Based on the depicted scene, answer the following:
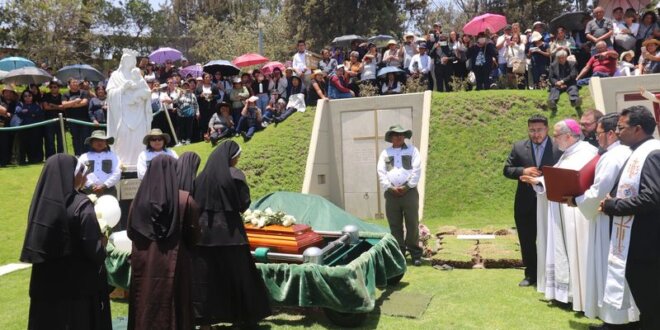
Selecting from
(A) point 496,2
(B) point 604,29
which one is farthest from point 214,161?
(A) point 496,2

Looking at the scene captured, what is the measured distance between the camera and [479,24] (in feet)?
48.3

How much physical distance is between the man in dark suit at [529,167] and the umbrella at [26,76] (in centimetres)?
1320

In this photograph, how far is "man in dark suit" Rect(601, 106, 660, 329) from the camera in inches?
158

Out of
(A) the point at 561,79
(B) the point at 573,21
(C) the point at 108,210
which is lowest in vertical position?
(C) the point at 108,210

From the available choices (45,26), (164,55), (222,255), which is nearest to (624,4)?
(164,55)

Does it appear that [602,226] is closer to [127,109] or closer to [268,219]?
[268,219]

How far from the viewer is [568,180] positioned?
4.73 m

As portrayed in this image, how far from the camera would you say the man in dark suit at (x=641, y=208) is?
4.00m

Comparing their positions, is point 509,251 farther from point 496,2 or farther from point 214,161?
point 496,2

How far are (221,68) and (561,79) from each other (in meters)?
8.96

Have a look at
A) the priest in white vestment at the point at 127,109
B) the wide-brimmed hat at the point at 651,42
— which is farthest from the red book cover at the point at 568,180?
the wide-brimmed hat at the point at 651,42

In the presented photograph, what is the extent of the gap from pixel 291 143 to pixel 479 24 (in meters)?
6.18

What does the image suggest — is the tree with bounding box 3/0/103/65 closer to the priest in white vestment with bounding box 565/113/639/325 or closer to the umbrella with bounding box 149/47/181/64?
the umbrella with bounding box 149/47/181/64

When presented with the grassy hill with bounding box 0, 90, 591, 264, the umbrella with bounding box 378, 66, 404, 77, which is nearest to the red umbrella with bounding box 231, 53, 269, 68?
the grassy hill with bounding box 0, 90, 591, 264
